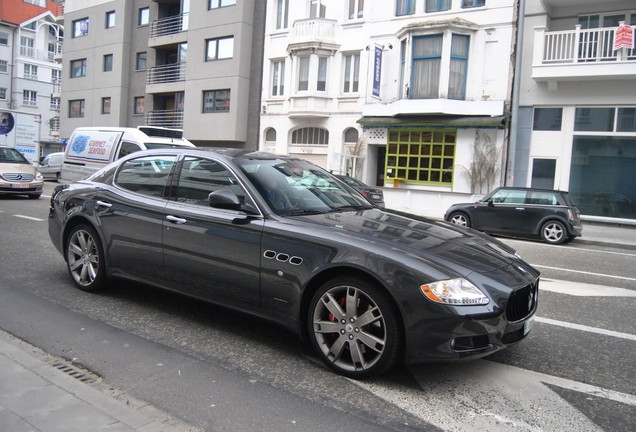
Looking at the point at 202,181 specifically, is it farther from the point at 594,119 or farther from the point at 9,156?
the point at 594,119

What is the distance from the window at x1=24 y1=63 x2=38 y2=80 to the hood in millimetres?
66036

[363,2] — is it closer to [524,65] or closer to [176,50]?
[524,65]

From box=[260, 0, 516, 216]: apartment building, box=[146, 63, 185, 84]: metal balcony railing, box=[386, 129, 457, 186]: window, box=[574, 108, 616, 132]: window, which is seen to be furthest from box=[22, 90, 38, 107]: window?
box=[574, 108, 616, 132]: window

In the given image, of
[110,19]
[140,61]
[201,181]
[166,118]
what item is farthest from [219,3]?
[201,181]

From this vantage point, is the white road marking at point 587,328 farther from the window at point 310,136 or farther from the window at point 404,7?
the window at point 310,136

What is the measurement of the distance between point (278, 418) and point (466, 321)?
134 cm

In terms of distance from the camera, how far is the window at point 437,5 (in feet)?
70.6

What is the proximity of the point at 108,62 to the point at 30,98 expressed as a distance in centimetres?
2971

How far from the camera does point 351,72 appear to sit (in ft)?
79.5

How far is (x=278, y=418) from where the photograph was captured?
3.27 metres

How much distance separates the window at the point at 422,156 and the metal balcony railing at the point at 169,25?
16.4m

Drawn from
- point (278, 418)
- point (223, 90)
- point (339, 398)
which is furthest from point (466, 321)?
point (223, 90)

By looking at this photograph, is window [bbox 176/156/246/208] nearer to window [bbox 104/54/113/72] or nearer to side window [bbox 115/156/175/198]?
side window [bbox 115/156/175/198]

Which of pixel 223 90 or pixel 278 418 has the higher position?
pixel 223 90
